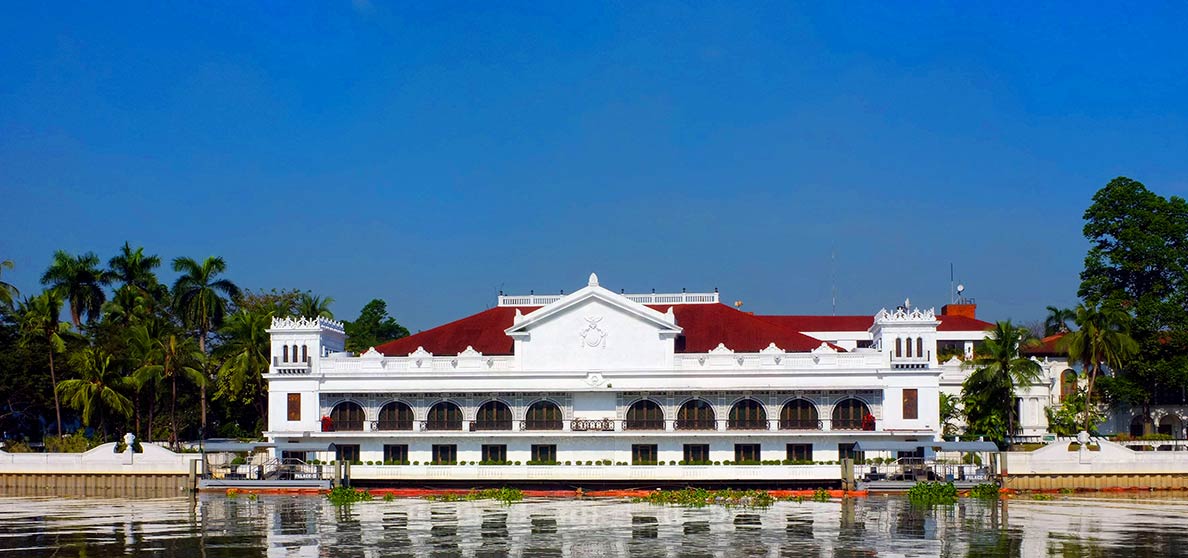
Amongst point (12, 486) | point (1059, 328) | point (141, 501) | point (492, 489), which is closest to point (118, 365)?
point (12, 486)

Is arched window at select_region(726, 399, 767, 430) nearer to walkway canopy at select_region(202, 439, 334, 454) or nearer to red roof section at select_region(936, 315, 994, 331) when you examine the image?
walkway canopy at select_region(202, 439, 334, 454)

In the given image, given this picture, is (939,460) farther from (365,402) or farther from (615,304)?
(365,402)

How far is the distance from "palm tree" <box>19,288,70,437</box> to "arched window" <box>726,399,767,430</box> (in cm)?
3450

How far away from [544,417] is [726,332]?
10373 millimetres

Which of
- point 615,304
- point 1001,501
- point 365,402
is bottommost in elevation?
point 1001,501

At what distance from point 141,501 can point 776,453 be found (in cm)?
2842

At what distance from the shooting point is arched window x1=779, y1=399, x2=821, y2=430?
67.4 m

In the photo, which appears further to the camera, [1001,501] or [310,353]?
[310,353]

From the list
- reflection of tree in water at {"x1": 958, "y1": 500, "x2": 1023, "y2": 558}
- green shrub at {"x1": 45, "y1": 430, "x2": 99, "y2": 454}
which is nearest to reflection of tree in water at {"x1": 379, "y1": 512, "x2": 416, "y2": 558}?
reflection of tree in water at {"x1": 958, "y1": 500, "x2": 1023, "y2": 558}

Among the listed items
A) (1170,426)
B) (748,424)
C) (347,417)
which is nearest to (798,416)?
(748,424)

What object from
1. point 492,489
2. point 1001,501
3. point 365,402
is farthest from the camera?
point 365,402

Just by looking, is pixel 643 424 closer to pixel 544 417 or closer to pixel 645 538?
pixel 544 417

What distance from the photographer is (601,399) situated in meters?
68.2

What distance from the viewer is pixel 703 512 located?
182 ft
